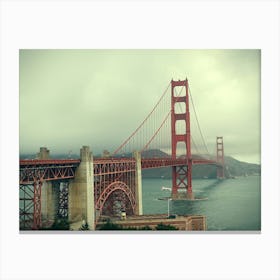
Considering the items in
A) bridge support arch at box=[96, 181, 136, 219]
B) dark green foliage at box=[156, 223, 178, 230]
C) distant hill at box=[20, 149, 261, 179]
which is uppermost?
distant hill at box=[20, 149, 261, 179]

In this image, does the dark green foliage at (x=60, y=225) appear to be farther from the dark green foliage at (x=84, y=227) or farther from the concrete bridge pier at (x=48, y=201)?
the concrete bridge pier at (x=48, y=201)

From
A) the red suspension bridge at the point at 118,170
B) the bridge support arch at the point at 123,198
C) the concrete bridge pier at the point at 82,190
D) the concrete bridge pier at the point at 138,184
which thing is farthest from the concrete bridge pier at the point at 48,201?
the concrete bridge pier at the point at 138,184

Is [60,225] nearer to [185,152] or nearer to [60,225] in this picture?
[60,225]

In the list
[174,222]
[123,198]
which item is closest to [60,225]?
[174,222]

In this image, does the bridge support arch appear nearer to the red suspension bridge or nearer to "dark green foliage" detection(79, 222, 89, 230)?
the red suspension bridge

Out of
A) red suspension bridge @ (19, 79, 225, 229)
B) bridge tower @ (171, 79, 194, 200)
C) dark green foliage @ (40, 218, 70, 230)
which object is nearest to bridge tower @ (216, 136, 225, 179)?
red suspension bridge @ (19, 79, 225, 229)
